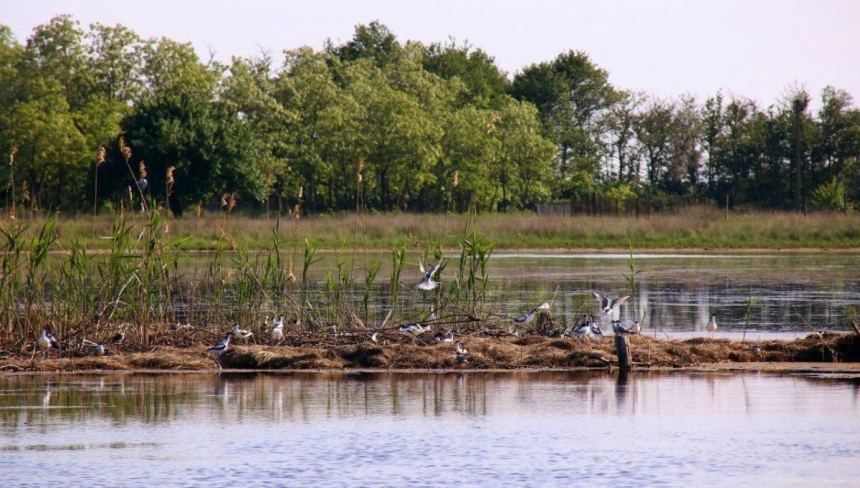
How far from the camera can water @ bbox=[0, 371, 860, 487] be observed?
28.3 feet

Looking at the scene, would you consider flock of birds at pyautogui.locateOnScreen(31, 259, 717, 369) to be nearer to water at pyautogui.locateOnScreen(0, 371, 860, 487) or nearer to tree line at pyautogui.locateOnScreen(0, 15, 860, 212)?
water at pyautogui.locateOnScreen(0, 371, 860, 487)

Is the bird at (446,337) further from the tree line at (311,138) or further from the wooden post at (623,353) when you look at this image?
the tree line at (311,138)

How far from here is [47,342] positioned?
14.2 metres

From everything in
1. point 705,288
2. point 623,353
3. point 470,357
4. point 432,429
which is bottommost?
point 432,429

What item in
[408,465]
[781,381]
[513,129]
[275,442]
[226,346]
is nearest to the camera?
[408,465]

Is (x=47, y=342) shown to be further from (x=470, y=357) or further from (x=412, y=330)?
(x=470, y=357)

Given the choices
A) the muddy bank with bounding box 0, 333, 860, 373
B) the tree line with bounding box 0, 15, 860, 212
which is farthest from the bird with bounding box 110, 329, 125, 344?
the tree line with bounding box 0, 15, 860, 212

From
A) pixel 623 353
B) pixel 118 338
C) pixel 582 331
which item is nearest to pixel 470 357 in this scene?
pixel 582 331

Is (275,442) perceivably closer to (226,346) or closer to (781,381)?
(226,346)

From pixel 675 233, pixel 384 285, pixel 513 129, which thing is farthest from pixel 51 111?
pixel 384 285

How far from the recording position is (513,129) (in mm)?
72562

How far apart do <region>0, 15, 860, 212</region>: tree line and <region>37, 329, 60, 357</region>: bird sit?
3998cm

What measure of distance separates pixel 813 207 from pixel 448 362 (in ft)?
174

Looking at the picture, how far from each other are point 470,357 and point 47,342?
532cm
